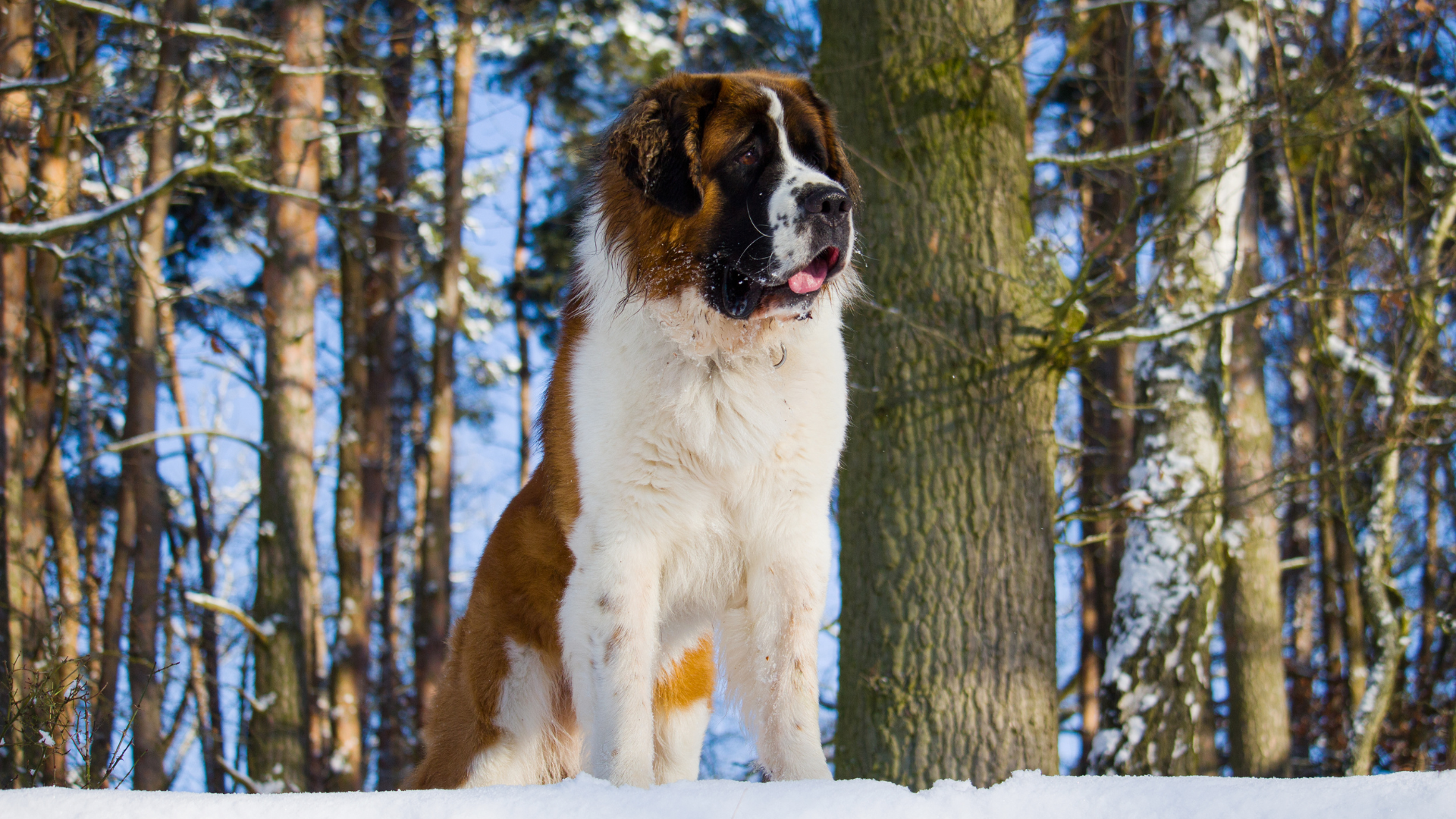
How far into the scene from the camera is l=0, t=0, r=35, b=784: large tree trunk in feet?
22.5

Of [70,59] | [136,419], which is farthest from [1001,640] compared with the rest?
[136,419]

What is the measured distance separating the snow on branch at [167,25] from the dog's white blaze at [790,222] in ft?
16.7

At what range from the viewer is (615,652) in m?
2.84

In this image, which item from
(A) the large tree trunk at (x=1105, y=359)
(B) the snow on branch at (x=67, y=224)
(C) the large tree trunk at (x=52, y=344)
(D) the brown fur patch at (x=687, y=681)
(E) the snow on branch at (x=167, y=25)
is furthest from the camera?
(C) the large tree trunk at (x=52, y=344)

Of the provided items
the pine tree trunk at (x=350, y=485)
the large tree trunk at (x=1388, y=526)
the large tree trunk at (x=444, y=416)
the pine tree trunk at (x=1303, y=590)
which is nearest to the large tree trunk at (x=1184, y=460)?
the large tree trunk at (x=1388, y=526)

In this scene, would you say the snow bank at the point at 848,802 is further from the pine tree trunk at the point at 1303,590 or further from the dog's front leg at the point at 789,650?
the pine tree trunk at the point at 1303,590

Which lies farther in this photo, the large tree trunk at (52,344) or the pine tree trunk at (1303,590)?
the pine tree trunk at (1303,590)

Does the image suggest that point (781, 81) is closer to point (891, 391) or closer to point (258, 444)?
point (891, 391)

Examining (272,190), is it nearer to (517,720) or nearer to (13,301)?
(13,301)

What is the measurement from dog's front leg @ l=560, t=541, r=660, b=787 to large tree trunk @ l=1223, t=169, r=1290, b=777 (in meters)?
7.60

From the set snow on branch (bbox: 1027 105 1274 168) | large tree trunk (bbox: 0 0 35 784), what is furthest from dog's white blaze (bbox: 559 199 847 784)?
large tree trunk (bbox: 0 0 35 784)

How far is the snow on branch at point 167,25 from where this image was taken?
20.4 feet

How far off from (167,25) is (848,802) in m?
7.38

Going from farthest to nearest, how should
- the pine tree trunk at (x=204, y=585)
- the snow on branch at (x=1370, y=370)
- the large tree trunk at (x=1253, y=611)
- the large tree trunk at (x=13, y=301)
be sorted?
the pine tree trunk at (x=204, y=585) < the large tree trunk at (x=1253, y=611) < the snow on branch at (x=1370, y=370) < the large tree trunk at (x=13, y=301)
